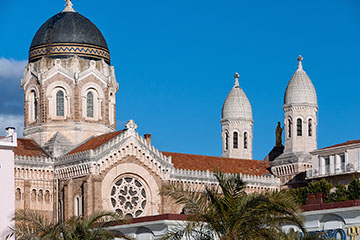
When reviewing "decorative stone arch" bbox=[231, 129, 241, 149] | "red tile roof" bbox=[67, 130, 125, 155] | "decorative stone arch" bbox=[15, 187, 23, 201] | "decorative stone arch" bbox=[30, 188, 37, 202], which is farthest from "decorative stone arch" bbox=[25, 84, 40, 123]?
"decorative stone arch" bbox=[231, 129, 241, 149]

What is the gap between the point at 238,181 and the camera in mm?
43500

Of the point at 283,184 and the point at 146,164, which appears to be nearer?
the point at 146,164

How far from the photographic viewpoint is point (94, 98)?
88.6 metres

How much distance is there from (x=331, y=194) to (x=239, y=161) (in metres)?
17.3

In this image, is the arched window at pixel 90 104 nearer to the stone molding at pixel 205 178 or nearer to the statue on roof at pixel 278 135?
the stone molding at pixel 205 178

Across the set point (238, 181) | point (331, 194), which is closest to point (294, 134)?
point (331, 194)

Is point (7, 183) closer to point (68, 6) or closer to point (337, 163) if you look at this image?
point (68, 6)

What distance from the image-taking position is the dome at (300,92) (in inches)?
3831

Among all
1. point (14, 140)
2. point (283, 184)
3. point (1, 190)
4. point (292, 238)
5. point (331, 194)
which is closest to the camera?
point (292, 238)

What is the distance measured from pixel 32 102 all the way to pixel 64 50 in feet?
17.4

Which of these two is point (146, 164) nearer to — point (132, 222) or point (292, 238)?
point (132, 222)

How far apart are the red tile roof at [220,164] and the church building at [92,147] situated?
11 centimetres

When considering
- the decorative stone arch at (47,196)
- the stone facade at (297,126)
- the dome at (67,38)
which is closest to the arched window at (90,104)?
the dome at (67,38)

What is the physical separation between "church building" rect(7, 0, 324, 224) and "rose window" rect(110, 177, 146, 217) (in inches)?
3.1
